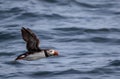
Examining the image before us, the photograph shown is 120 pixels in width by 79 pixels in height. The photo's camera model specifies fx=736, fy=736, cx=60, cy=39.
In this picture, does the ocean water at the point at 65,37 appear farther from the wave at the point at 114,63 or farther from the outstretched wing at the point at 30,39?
the outstretched wing at the point at 30,39

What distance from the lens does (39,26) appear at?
74.5 feet

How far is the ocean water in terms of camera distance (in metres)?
18.6

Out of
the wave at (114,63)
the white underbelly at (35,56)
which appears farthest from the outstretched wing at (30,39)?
the wave at (114,63)

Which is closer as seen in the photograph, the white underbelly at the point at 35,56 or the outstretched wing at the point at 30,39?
the outstretched wing at the point at 30,39

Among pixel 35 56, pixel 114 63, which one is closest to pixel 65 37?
pixel 114 63

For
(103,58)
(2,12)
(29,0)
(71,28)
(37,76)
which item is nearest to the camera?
Answer: (37,76)

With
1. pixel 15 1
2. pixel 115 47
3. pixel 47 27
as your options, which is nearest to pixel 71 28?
pixel 47 27

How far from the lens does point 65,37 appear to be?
2158 centimetres

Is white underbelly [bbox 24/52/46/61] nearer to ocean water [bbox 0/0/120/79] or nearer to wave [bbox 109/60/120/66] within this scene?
ocean water [bbox 0/0/120/79]

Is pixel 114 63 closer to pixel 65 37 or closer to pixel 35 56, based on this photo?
pixel 65 37

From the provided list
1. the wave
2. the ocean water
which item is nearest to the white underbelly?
the ocean water

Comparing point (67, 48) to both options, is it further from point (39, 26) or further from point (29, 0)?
point (29, 0)

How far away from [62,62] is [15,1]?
6834 mm

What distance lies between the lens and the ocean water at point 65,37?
60.9 feet
